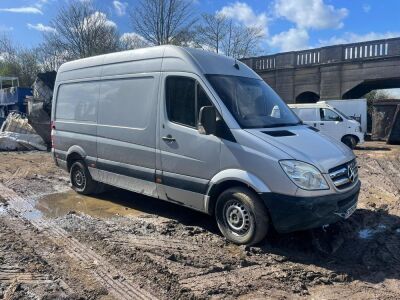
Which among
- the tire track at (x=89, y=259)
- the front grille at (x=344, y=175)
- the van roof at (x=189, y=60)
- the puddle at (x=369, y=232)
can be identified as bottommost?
the tire track at (x=89, y=259)

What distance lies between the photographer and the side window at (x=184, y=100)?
545 cm

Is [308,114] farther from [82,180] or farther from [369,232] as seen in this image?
[369,232]

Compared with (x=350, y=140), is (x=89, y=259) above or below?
below

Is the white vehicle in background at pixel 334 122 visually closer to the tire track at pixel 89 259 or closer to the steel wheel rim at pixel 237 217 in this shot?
the steel wheel rim at pixel 237 217

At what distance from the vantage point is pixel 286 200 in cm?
462

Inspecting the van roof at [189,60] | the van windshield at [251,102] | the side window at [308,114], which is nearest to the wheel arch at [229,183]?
the van windshield at [251,102]

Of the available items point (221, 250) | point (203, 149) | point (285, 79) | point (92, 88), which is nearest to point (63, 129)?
point (92, 88)

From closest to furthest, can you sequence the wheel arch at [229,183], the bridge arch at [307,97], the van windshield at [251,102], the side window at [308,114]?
the wheel arch at [229,183]
the van windshield at [251,102]
the side window at [308,114]
the bridge arch at [307,97]

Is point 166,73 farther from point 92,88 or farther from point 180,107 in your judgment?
point 92,88

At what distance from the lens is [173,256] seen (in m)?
4.76

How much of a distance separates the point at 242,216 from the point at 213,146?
96 cm

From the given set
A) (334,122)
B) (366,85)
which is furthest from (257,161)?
(366,85)

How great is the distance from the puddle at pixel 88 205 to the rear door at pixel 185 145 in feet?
4.50

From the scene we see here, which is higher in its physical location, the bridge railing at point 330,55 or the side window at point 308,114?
the bridge railing at point 330,55
